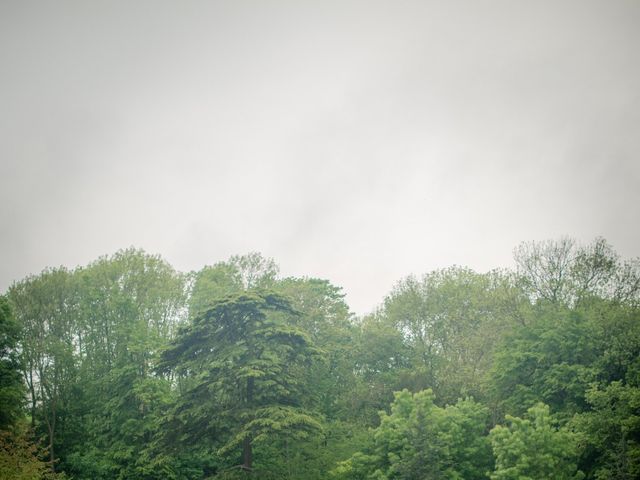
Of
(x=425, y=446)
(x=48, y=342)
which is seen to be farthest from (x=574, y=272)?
(x=48, y=342)

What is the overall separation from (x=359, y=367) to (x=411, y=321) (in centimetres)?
974

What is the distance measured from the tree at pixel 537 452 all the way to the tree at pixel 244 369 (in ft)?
30.0

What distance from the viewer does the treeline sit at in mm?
26125

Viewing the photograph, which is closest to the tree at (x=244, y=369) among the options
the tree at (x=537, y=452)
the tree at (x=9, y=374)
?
the tree at (x=537, y=452)


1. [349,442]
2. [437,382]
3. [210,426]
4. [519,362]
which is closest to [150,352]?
[210,426]

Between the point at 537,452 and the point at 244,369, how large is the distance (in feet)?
46.8

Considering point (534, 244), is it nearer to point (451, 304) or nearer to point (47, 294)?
point (451, 304)

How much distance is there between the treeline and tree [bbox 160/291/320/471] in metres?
0.11

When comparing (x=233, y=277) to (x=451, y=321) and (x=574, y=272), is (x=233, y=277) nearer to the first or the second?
(x=451, y=321)

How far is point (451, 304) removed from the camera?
163ft

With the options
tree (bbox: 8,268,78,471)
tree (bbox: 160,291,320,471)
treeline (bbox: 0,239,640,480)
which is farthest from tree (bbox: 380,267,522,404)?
tree (bbox: 8,268,78,471)

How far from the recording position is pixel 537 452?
2298 centimetres

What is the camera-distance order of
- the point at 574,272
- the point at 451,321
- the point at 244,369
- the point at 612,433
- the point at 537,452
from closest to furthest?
the point at 537,452, the point at 612,433, the point at 244,369, the point at 574,272, the point at 451,321

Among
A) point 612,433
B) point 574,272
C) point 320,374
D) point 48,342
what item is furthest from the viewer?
point 48,342
